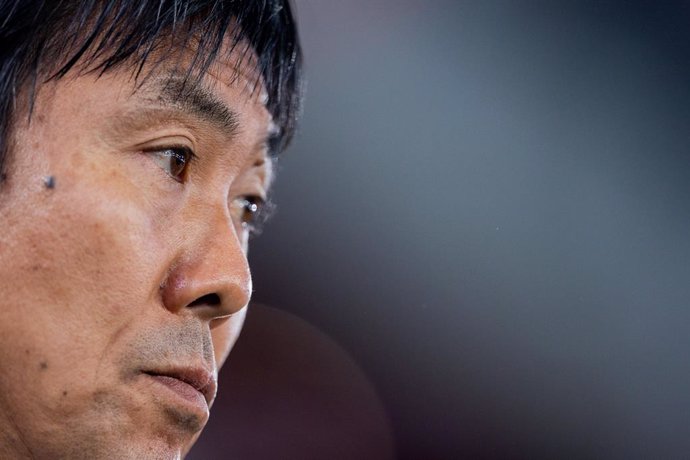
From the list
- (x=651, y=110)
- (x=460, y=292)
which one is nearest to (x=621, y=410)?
(x=460, y=292)

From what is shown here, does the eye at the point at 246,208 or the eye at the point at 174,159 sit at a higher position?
the eye at the point at 246,208

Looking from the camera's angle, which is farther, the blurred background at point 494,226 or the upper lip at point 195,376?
the blurred background at point 494,226

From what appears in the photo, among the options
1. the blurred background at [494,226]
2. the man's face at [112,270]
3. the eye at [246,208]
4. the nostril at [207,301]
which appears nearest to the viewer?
the man's face at [112,270]

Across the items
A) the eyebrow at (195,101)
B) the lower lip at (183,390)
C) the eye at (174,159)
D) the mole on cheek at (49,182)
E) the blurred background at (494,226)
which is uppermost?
the blurred background at (494,226)

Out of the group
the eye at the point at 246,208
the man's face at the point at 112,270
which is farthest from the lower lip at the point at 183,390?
the eye at the point at 246,208

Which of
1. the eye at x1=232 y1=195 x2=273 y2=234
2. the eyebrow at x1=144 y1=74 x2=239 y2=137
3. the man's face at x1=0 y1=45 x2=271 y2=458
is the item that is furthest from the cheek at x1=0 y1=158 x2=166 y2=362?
the eye at x1=232 y1=195 x2=273 y2=234

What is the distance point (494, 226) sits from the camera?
2436mm

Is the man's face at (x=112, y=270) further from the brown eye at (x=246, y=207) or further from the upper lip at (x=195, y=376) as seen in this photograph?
the brown eye at (x=246, y=207)

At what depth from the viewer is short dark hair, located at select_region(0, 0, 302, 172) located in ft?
3.05

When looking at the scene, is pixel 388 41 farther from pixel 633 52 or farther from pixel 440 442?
pixel 440 442

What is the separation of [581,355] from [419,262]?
64cm

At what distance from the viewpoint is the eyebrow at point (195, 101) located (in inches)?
38.3

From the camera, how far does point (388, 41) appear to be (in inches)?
91.4

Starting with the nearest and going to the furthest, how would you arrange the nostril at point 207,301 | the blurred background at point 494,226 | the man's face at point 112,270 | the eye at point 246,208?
the man's face at point 112,270 < the nostril at point 207,301 < the eye at point 246,208 < the blurred background at point 494,226
